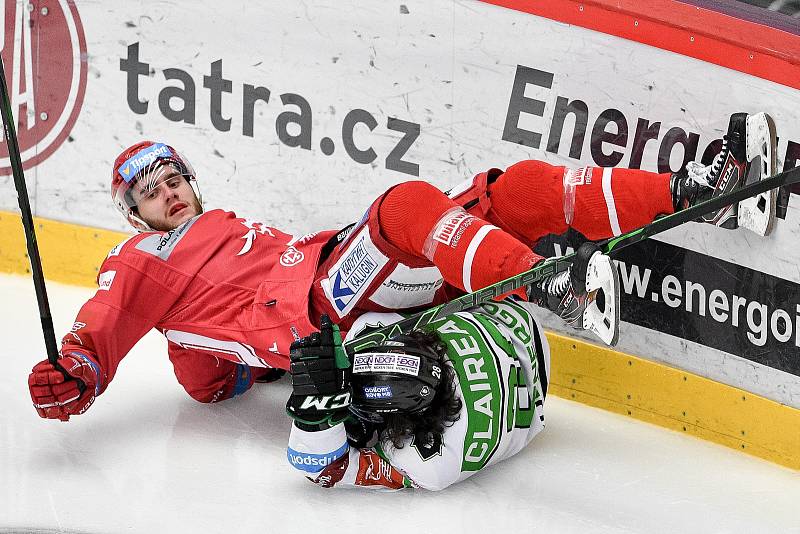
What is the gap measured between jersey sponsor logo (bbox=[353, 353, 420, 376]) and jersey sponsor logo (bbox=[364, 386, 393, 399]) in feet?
0.12

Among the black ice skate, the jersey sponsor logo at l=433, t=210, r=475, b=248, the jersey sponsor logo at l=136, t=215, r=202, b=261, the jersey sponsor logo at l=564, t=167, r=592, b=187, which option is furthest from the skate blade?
the jersey sponsor logo at l=136, t=215, r=202, b=261

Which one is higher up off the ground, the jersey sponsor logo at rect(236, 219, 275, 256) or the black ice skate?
the black ice skate

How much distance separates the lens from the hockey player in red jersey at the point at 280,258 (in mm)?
2658

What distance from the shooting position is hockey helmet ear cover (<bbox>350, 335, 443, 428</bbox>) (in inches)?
99.7

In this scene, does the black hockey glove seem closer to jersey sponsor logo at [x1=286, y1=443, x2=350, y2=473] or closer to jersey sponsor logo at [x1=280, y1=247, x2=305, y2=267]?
jersey sponsor logo at [x1=286, y1=443, x2=350, y2=473]

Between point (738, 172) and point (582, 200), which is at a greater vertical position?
point (738, 172)

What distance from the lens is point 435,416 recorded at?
2.61 m

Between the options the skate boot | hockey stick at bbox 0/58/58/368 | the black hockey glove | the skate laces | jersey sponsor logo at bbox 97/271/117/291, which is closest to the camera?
the skate boot

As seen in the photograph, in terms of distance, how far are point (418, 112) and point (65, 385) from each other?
133 cm

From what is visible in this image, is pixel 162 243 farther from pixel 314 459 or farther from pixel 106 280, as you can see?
Result: pixel 314 459

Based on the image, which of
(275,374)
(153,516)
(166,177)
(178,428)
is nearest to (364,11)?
(166,177)

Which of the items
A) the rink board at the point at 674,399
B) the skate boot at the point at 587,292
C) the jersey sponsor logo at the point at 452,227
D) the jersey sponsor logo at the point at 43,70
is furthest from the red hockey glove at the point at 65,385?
the jersey sponsor logo at the point at 43,70

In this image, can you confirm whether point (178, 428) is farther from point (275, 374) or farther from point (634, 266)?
point (634, 266)

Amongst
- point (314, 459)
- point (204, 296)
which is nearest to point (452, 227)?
point (314, 459)
